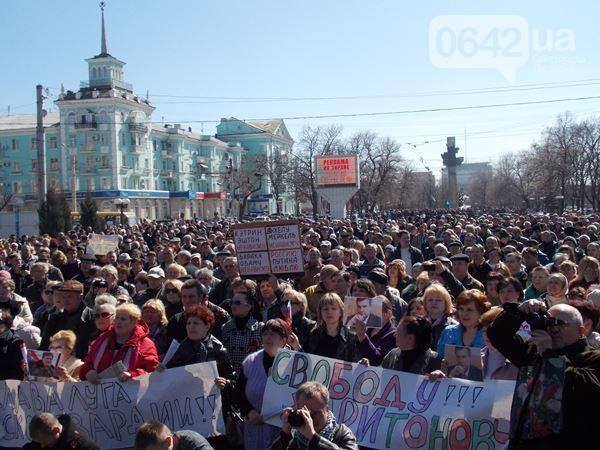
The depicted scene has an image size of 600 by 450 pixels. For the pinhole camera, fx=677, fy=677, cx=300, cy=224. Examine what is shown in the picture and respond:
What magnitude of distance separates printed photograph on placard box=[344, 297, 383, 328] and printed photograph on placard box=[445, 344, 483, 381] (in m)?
1.07

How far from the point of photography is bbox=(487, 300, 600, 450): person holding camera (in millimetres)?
3887

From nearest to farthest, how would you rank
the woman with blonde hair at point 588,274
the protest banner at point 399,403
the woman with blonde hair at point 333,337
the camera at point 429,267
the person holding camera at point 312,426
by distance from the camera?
1. the person holding camera at point 312,426
2. the protest banner at point 399,403
3. the woman with blonde hair at point 333,337
4. the woman with blonde hair at point 588,274
5. the camera at point 429,267

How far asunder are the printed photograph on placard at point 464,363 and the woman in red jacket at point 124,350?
255 cm

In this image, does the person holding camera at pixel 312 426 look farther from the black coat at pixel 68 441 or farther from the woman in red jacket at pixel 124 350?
the woman in red jacket at pixel 124 350

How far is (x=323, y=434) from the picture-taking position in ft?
14.1

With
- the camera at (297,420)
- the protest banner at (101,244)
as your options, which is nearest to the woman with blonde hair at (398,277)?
the camera at (297,420)

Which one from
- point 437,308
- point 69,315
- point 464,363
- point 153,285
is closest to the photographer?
point 464,363

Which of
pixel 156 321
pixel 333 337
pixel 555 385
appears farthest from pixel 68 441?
pixel 555 385

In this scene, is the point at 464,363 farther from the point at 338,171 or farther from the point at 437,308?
the point at 338,171

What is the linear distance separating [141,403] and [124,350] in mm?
481

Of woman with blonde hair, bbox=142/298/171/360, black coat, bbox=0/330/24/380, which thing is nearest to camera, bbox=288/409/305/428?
woman with blonde hair, bbox=142/298/171/360

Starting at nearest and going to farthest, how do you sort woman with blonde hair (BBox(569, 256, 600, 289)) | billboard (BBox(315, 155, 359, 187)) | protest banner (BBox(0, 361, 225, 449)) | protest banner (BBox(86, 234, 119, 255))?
protest banner (BBox(0, 361, 225, 449)) → woman with blonde hair (BBox(569, 256, 600, 289)) → protest banner (BBox(86, 234, 119, 255)) → billboard (BBox(315, 155, 359, 187))

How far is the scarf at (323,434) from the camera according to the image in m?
4.22

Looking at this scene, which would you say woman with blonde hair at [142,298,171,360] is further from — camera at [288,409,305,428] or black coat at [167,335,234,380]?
camera at [288,409,305,428]
